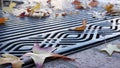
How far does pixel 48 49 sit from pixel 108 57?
410mm

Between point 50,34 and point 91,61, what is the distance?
23.4 inches

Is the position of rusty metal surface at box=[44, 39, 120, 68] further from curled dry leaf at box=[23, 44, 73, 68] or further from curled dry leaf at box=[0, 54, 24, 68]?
curled dry leaf at box=[0, 54, 24, 68]

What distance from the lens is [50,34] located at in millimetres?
2061

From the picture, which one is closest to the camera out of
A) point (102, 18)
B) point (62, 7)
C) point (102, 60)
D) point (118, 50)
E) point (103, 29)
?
point (102, 60)

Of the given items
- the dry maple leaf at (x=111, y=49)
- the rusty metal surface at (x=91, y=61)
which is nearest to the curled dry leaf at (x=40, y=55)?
the rusty metal surface at (x=91, y=61)

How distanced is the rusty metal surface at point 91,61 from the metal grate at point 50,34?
9 cm

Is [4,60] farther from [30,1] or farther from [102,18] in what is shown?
[30,1]

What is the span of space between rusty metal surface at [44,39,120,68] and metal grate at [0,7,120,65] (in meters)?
0.09

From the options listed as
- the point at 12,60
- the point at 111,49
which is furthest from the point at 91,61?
the point at 12,60

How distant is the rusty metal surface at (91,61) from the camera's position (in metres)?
1.48

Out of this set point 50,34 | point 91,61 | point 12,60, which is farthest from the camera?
point 50,34

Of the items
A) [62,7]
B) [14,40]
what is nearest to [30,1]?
[62,7]

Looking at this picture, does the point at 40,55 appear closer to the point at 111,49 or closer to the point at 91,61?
the point at 91,61

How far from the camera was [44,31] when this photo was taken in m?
2.13
